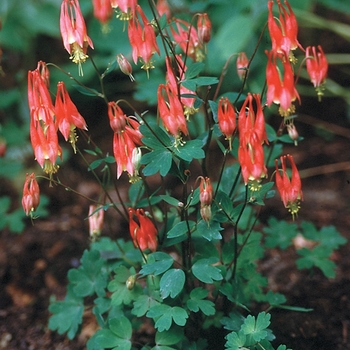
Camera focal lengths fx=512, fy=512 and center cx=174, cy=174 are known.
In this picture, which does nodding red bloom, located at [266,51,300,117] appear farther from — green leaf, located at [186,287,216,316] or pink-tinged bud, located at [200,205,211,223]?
green leaf, located at [186,287,216,316]

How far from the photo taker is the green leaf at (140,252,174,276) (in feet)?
4.88

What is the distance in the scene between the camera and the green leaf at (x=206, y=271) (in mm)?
1481

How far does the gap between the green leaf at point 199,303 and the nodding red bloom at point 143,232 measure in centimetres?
19

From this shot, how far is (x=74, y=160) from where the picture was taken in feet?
10.6

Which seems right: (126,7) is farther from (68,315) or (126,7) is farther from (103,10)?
(68,315)

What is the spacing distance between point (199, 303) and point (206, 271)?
0.38ft

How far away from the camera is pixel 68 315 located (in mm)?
1839

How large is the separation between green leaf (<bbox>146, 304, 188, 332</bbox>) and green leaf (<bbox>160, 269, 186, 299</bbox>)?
0.16 ft

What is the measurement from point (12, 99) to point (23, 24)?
66 centimetres

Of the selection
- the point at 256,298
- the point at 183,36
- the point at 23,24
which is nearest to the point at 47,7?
the point at 23,24

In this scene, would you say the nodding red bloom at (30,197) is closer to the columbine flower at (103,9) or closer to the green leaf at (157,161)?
the green leaf at (157,161)

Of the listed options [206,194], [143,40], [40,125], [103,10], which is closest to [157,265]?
[206,194]

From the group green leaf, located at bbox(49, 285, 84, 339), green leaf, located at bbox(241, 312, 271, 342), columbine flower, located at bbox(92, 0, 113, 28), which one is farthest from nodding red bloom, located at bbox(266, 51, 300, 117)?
green leaf, located at bbox(49, 285, 84, 339)

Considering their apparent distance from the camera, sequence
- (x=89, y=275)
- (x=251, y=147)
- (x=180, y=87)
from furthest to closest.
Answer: (x=89, y=275) < (x=180, y=87) < (x=251, y=147)
